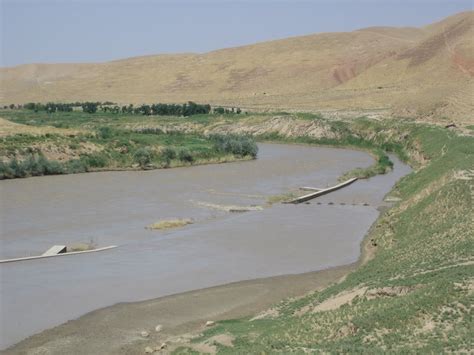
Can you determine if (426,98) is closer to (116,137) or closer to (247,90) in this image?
(116,137)

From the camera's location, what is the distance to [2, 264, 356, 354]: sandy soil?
14297 mm

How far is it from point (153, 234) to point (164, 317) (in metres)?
9.45


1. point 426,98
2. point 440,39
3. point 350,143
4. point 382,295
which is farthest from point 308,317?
point 440,39

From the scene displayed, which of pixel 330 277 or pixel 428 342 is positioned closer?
pixel 428 342

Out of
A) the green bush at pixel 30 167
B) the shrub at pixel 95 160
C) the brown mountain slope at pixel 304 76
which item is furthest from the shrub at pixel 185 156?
the brown mountain slope at pixel 304 76

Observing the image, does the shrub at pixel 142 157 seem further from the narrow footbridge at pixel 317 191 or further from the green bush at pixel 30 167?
the narrow footbridge at pixel 317 191

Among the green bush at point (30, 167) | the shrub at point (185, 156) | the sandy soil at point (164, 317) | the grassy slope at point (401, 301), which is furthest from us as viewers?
the shrub at point (185, 156)

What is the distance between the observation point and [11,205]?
31.0m

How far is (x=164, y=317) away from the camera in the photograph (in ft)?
52.8

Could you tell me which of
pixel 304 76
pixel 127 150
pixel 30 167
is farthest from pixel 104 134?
pixel 304 76

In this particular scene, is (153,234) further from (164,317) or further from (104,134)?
(104,134)

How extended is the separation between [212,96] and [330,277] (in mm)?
98406

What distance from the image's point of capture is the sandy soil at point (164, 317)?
14.3 metres

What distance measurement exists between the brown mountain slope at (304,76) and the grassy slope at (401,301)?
122 feet
